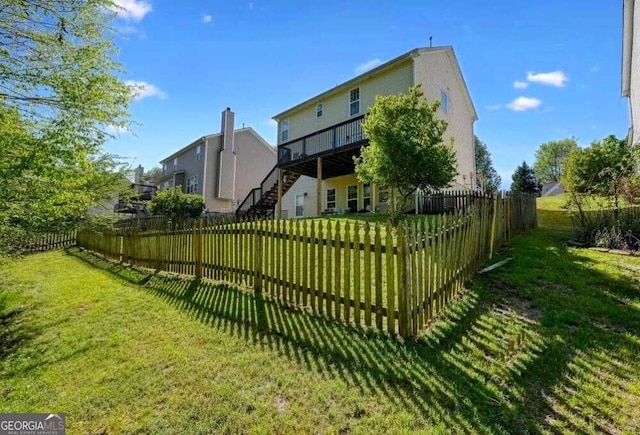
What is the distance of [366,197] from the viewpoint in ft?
59.2

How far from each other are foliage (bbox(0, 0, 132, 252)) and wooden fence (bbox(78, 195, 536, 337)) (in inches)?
107

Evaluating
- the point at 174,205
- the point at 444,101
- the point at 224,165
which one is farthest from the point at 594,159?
the point at 174,205

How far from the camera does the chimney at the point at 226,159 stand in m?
28.4

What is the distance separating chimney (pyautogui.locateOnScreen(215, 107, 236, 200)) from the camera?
28391mm

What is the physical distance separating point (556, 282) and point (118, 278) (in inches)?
393

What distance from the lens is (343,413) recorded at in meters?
2.57

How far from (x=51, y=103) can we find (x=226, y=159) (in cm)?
2415

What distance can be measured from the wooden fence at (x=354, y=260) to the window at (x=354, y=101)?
37.3 ft

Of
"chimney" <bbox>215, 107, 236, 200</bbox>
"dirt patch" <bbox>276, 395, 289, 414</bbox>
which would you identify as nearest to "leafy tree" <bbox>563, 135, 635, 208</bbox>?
"dirt patch" <bbox>276, 395, 289, 414</bbox>

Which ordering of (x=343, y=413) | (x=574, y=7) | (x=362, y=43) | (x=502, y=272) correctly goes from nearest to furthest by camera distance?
1. (x=343, y=413)
2. (x=502, y=272)
3. (x=574, y=7)
4. (x=362, y=43)

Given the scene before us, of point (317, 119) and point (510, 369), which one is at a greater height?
point (317, 119)

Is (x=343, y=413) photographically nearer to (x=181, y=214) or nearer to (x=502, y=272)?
(x=502, y=272)

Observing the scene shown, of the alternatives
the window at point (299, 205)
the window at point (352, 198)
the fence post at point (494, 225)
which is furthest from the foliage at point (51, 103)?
the window at point (299, 205)

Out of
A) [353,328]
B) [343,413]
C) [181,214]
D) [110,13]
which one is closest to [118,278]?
[110,13]
